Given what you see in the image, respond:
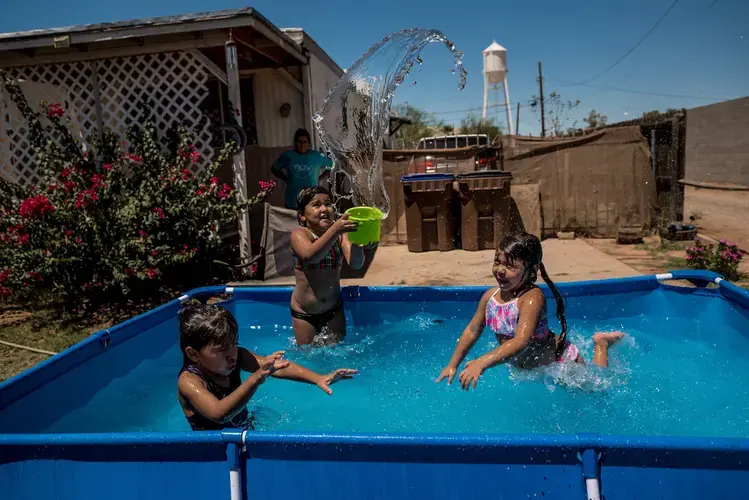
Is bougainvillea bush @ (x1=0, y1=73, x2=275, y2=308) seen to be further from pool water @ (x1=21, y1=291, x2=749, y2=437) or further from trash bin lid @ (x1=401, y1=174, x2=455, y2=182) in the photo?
trash bin lid @ (x1=401, y1=174, x2=455, y2=182)

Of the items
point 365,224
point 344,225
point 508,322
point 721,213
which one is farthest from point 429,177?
point 721,213

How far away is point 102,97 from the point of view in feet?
27.2

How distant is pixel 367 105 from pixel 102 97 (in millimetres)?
4184

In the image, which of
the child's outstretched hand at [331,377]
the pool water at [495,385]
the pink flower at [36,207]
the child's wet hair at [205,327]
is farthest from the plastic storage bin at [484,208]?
the child's wet hair at [205,327]

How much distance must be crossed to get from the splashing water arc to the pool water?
238 centimetres

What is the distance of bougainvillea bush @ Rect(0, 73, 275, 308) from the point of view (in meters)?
6.17

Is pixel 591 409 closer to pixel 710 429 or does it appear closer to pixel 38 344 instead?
pixel 710 429

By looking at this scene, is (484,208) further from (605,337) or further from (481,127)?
(481,127)

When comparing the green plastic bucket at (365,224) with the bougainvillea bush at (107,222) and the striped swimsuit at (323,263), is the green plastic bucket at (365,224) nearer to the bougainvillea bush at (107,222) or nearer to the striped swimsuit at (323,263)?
the striped swimsuit at (323,263)

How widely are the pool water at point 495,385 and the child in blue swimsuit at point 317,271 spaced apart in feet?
0.64

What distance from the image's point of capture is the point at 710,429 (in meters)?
3.17

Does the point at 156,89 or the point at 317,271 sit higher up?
the point at 156,89

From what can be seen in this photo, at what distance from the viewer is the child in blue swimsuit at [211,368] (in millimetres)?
2369

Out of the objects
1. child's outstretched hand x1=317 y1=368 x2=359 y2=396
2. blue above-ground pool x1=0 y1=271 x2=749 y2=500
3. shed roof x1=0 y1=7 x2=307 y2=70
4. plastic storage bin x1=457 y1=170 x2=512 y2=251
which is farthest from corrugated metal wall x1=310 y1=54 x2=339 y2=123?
child's outstretched hand x1=317 y1=368 x2=359 y2=396
